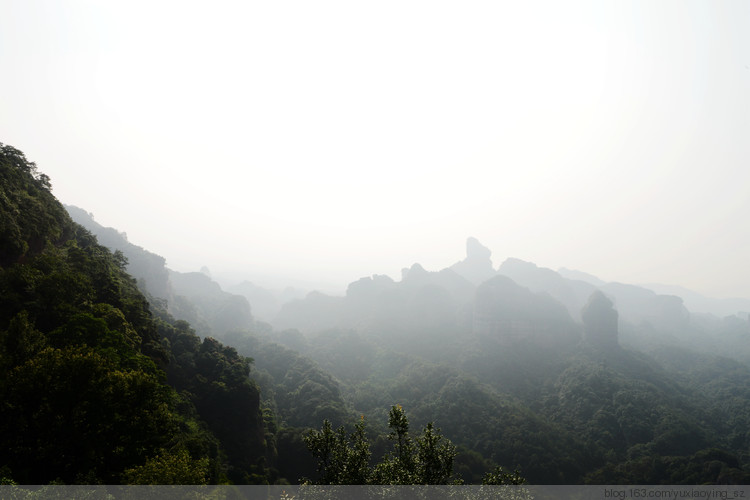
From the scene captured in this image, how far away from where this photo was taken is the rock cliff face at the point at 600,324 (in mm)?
122088

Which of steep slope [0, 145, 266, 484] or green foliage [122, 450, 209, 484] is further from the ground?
steep slope [0, 145, 266, 484]

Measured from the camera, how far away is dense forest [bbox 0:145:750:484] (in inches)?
802

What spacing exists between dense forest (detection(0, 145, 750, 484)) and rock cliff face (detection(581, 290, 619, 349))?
2.42 feet

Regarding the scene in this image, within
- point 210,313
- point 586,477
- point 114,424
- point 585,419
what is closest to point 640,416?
point 585,419

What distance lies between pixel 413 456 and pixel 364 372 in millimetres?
102091

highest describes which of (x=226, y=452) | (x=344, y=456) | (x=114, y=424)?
(x=114, y=424)

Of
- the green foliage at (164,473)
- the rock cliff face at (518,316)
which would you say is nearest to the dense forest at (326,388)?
the green foliage at (164,473)

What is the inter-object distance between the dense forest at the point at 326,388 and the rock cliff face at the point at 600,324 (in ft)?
2.42

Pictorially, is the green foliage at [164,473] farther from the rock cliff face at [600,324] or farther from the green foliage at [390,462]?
the rock cliff face at [600,324]

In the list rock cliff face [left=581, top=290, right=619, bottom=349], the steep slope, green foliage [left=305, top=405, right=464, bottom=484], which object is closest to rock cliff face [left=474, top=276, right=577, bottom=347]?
rock cliff face [left=581, top=290, right=619, bottom=349]

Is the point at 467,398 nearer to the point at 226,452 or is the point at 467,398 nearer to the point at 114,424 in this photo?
the point at 226,452

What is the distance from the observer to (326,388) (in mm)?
80000

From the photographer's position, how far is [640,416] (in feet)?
255

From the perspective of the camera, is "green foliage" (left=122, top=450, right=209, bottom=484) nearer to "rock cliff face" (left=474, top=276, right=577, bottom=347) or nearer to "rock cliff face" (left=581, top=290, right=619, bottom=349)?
"rock cliff face" (left=474, top=276, right=577, bottom=347)
